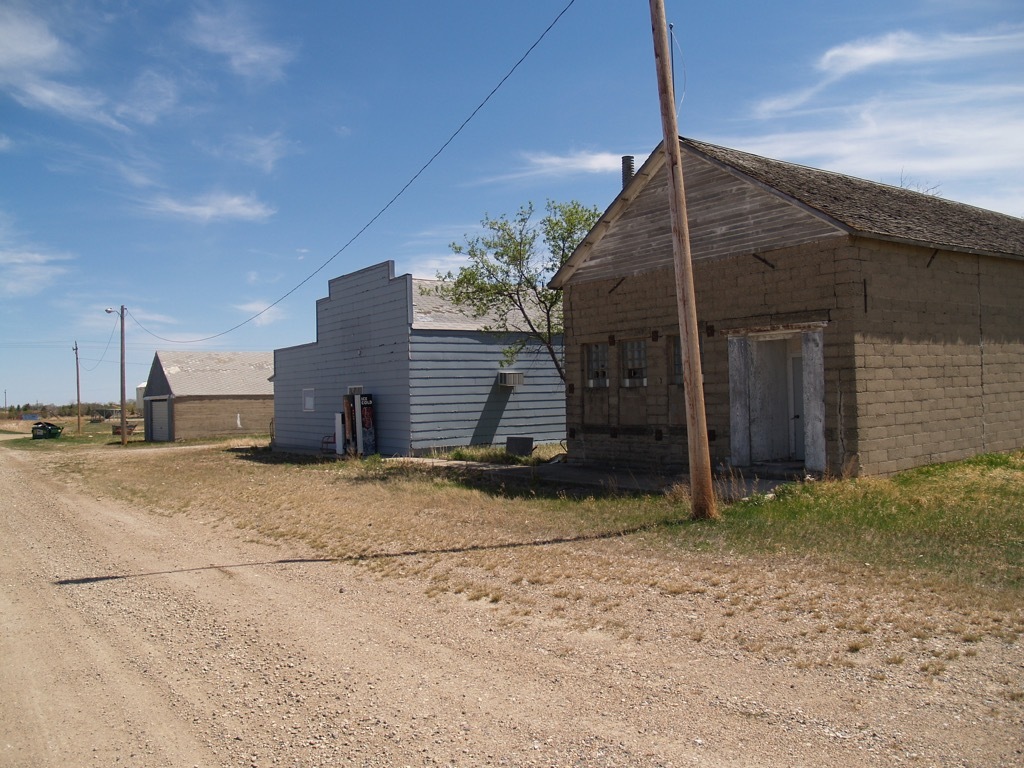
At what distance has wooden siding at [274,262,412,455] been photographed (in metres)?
22.6

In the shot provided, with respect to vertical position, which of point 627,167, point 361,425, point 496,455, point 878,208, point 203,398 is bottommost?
point 496,455

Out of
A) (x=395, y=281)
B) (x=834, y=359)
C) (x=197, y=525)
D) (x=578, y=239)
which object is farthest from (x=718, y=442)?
(x=395, y=281)

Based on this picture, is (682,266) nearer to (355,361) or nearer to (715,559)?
(715,559)

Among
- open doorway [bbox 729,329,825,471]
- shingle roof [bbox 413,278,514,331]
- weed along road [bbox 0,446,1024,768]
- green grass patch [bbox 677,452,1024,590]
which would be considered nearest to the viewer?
weed along road [bbox 0,446,1024,768]

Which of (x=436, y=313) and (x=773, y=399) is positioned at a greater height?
(x=436, y=313)

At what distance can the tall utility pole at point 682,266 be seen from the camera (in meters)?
10.1

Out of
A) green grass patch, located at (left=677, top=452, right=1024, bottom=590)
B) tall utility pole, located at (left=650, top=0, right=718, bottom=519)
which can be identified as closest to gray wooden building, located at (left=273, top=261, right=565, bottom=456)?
green grass patch, located at (left=677, top=452, right=1024, bottom=590)

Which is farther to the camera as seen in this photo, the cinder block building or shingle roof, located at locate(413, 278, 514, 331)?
shingle roof, located at locate(413, 278, 514, 331)

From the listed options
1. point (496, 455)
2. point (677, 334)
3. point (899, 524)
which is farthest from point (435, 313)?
point (899, 524)

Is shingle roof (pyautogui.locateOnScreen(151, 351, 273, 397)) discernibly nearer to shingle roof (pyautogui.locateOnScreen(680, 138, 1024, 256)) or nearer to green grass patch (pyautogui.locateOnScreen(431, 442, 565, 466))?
green grass patch (pyautogui.locateOnScreen(431, 442, 565, 466))

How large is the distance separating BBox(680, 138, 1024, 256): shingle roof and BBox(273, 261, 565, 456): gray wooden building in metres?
9.98

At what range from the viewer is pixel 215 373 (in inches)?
1801

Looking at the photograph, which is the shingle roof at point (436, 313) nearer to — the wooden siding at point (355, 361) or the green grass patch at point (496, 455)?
the wooden siding at point (355, 361)

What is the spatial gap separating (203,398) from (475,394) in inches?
983
